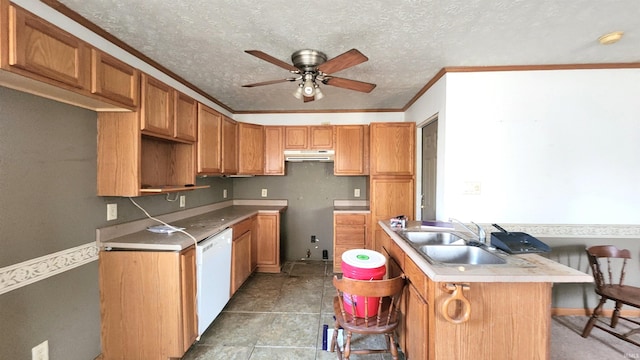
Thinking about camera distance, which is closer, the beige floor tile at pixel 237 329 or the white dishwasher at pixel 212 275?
the white dishwasher at pixel 212 275

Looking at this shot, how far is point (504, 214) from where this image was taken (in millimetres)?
2254

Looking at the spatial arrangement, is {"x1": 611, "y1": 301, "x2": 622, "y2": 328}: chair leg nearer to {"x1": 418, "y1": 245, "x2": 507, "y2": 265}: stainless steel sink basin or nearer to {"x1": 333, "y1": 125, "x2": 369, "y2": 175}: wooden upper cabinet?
{"x1": 418, "y1": 245, "x2": 507, "y2": 265}: stainless steel sink basin

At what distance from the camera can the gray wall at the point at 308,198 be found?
3.91 metres

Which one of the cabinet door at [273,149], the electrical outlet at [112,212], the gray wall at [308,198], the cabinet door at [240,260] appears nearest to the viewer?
the electrical outlet at [112,212]

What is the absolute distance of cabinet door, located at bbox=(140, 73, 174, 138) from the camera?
1777 millimetres

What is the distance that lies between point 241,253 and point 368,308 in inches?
67.9

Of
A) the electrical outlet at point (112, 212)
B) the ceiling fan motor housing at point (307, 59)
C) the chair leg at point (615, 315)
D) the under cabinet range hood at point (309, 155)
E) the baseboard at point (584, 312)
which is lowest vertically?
the baseboard at point (584, 312)

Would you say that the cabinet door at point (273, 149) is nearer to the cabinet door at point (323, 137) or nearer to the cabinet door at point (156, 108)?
the cabinet door at point (323, 137)

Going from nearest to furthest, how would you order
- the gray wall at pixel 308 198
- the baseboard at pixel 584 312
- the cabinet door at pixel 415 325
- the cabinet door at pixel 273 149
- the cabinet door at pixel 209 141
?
the cabinet door at pixel 415 325 → the baseboard at pixel 584 312 → the cabinet door at pixel 209 141 → the cabinet door at pixel 273 149 → the gray wall at pixel 308 198

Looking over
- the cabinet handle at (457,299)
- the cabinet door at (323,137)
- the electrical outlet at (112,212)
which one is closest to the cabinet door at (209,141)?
the electrical outlet at (112,212)

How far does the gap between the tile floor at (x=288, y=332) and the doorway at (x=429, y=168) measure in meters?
1.44

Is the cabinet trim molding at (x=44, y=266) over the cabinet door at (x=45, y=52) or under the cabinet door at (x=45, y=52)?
under

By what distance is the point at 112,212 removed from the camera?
183 cm

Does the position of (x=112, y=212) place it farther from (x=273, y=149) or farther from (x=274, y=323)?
(x=273, y=149)
